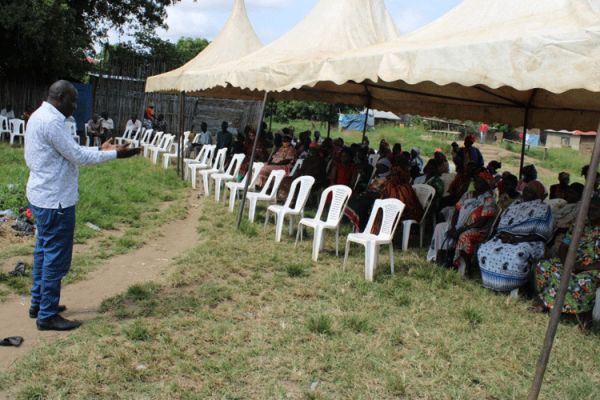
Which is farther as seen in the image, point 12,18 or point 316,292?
point 12,18

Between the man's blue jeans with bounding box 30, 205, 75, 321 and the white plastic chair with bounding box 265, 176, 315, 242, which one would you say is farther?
the white plastic chair with bounding box 265, 176, 315, 242

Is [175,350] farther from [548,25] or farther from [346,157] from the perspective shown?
[346,157]

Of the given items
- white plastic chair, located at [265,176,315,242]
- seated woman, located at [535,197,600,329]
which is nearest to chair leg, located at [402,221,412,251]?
white plastic chair, located at [265,176,315,242]

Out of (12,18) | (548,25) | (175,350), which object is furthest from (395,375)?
(12,18)

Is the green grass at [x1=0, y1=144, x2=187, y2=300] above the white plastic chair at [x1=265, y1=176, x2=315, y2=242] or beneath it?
beneath

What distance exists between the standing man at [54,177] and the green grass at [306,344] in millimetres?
523

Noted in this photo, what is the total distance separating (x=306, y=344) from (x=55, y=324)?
1.98 metres

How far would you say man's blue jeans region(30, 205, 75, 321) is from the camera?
4.15 metres

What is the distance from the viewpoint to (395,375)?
12.6 feet

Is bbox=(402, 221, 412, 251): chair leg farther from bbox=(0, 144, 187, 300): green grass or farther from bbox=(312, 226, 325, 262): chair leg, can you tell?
bbox=(0, 144, 187, 300): green grass

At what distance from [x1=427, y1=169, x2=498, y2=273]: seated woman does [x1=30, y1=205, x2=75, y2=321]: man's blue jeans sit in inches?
165

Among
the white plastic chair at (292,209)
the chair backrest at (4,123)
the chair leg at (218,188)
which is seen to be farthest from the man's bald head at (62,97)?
the chair backrest at (4,123)

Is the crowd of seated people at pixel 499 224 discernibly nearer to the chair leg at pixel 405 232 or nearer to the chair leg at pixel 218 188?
the chair leg at pixel 405 232

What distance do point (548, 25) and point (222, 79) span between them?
5.78m
